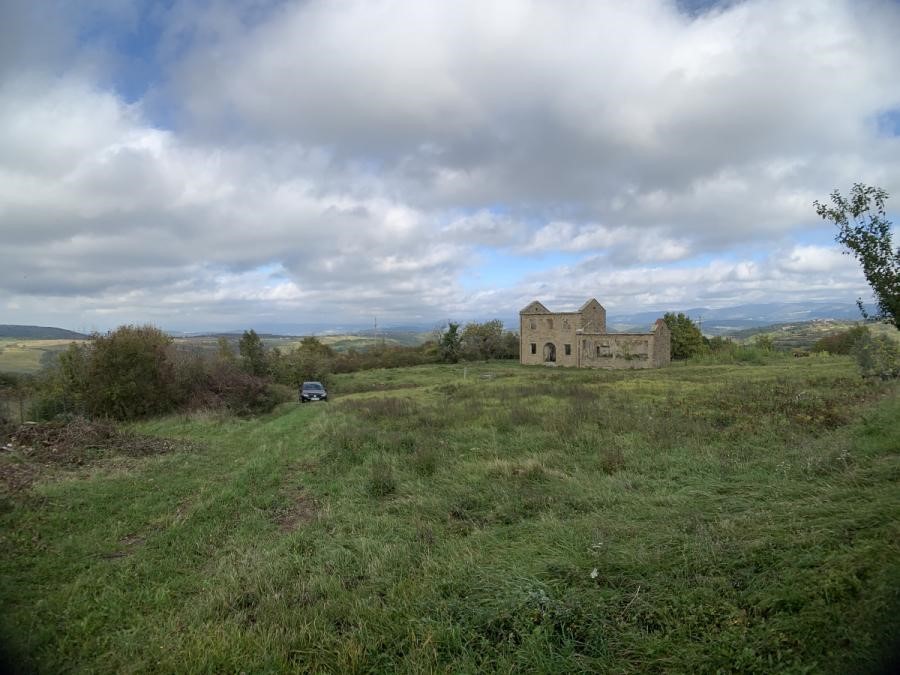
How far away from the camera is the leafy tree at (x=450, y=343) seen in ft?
182

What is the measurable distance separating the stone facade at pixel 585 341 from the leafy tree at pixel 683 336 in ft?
16.5

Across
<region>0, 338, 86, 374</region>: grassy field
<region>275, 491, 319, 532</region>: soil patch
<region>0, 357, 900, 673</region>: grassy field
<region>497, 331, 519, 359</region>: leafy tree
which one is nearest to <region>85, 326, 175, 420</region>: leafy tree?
<region>0, 357, 900, 673</region>: grassy field

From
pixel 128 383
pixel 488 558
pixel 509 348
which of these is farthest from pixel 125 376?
pixel 509 348

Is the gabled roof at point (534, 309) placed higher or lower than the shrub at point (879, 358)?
higher

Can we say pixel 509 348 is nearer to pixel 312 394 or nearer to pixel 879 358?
pixel 312 394

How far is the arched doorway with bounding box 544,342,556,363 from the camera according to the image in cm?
4775

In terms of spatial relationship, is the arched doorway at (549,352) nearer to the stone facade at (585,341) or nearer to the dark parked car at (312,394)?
the stone facade at (585,341)

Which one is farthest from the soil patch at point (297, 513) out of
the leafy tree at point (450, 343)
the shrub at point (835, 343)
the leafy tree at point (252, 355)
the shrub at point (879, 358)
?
the shrub at point (835, 343)

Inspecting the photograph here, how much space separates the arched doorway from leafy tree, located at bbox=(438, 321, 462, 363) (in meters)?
11.9

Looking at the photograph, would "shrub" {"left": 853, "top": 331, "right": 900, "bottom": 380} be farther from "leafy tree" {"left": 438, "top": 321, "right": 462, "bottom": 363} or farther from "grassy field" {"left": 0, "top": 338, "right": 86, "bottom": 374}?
"grassy field" {"left": 0, "top": 338, "right": 86, "bottom": 374}

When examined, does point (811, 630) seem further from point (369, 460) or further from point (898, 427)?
point (369, 460)

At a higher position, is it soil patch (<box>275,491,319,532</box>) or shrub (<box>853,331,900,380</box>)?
shrub (<box>853,331,900,380</box>)

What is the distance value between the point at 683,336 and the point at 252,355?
43111mm

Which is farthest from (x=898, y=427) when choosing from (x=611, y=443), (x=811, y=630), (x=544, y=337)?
(x=544, y=337)
